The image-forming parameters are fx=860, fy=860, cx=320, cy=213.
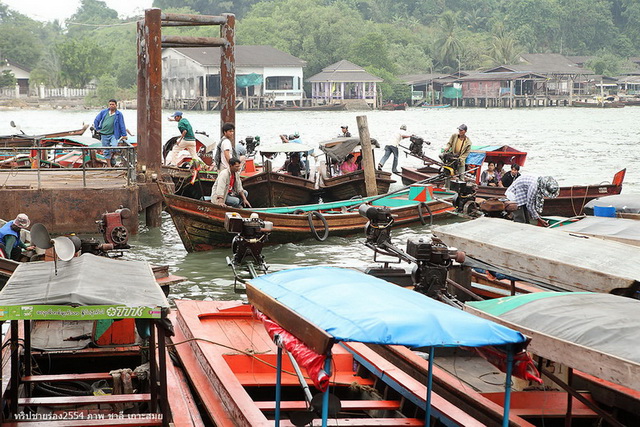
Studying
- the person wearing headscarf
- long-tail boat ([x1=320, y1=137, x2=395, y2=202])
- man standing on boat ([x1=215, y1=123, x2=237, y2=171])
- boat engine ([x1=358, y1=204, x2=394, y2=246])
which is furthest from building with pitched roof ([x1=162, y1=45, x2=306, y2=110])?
boat engine ([x1=358, y1=204, x2=394, y2=246])

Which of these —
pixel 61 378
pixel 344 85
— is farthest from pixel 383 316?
pixel 344 85

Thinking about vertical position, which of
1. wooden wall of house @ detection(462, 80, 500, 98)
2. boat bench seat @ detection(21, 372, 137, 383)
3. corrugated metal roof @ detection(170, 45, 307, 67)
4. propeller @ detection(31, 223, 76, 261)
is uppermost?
corrugated metal roof @ detection(170, 45, 307, 67)

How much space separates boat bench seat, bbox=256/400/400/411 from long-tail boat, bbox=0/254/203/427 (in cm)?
46

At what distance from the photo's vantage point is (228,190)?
13336 mm

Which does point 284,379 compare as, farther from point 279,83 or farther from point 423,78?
point 423,78

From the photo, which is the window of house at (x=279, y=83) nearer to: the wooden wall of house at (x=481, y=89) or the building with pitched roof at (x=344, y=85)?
the building with pitched roof at (x=344, y=85)

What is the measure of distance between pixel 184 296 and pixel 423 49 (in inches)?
3797

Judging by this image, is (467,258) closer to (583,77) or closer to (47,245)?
(47,245)

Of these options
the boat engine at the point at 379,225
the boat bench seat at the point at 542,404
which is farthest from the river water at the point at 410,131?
the boat bench seat at the point at 542,404

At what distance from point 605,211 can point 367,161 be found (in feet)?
23.1

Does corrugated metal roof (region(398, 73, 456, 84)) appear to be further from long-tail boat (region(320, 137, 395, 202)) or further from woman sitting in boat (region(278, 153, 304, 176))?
woman sitting in boat (region(278, 153, 304, 176))

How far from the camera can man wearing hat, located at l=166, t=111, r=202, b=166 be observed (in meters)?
16.9

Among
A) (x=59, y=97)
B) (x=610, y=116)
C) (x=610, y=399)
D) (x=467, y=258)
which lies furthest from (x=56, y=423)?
(x=59, y=97)

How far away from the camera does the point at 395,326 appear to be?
4.16 metres
